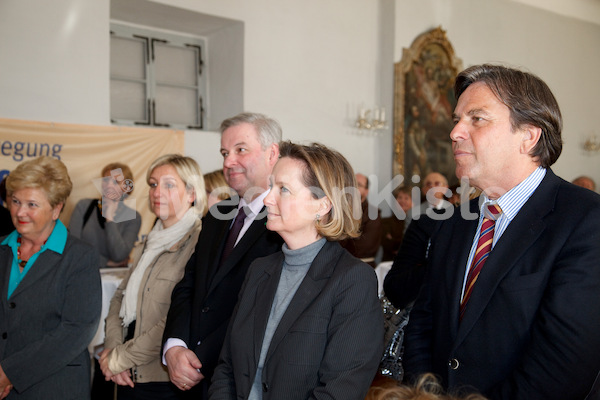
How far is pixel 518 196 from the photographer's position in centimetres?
171

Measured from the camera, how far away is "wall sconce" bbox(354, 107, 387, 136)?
28.0 ft

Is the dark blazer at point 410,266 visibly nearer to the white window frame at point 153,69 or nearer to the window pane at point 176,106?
the white window frame at point 153,69

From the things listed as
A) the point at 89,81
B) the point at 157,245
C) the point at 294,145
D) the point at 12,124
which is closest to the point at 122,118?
the point at 89,81

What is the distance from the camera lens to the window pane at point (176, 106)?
769 cm

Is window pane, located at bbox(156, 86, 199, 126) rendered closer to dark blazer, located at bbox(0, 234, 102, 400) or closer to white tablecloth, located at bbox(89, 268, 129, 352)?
white tablecloth, located at bbox(89, 268, 129, 352)

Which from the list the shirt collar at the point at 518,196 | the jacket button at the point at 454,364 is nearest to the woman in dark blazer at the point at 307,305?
the jacket button at the point at 454,364

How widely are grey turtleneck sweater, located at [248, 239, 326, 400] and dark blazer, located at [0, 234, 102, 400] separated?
1.28 m

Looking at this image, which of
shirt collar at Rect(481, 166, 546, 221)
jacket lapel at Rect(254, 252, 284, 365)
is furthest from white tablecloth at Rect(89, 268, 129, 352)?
shirt collar at Rect(481, 166, 546, 221)

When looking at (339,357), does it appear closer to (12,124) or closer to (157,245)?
(157,245)

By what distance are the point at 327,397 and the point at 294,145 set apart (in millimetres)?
874

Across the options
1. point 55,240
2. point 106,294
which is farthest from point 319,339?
point 106,294

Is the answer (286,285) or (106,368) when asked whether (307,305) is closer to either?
(286,285)

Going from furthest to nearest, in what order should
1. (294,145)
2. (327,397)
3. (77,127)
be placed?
(77,127) < (294,145) < (327,397)

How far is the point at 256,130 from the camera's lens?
104 inches
